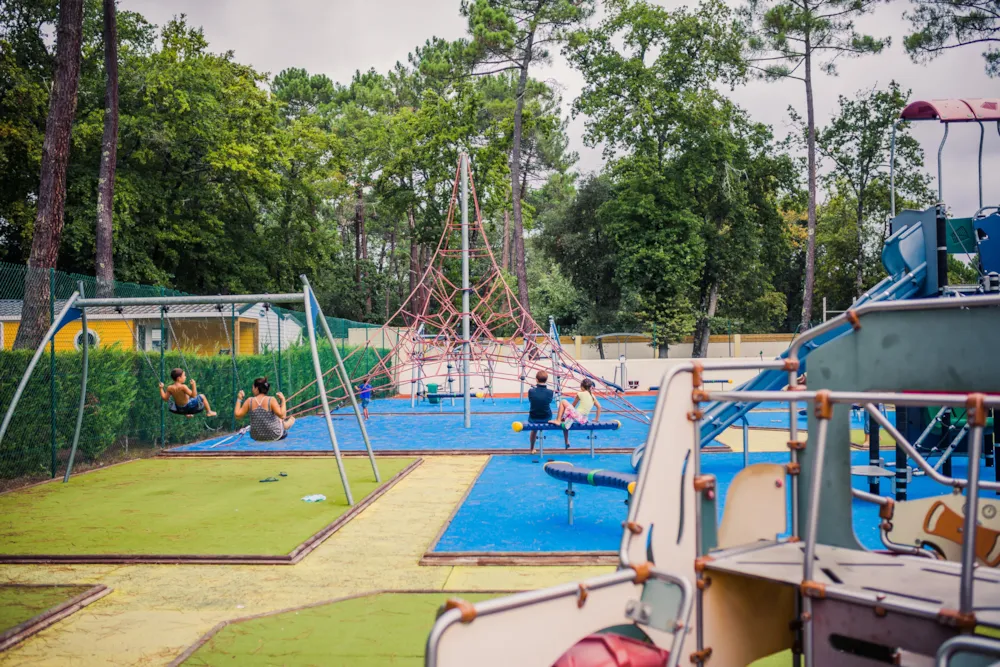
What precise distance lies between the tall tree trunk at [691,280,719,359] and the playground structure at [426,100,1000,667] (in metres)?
33.0

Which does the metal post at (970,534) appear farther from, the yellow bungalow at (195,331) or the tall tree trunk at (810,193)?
the tall tree trunk at (810,193)

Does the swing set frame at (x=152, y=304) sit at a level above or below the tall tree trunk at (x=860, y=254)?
below

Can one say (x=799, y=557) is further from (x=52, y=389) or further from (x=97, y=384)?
(x=97, y=384)

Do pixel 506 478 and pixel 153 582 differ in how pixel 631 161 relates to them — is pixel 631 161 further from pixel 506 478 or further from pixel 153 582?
pixel 153 582

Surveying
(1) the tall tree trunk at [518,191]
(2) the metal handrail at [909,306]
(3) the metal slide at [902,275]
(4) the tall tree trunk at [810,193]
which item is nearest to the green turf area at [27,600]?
(2) the metal handrail at [909,306]

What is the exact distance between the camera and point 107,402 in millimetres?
12500

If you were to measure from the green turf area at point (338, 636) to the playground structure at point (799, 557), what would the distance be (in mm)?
1872

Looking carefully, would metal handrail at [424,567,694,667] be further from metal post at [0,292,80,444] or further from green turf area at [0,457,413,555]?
metal post at [0,292,80,444]

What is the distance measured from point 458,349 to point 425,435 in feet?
11.3

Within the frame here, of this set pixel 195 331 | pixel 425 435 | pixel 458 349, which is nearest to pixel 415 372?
pixel 195 331

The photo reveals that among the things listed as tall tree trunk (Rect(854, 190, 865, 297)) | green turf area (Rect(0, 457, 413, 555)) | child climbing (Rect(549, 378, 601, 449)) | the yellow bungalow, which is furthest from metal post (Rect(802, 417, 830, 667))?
tall tree trunk (Rect(854, 190, 865, 297))

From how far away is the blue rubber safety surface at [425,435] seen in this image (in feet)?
46.7

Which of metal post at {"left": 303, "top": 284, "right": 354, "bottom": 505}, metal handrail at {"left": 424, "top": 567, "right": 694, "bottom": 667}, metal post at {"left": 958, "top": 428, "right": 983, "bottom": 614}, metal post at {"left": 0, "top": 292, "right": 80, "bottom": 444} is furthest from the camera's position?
metal post at {"left": 0, "top": 292, "right": 80, "bottom": 444}

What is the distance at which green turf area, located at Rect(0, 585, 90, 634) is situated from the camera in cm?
505
